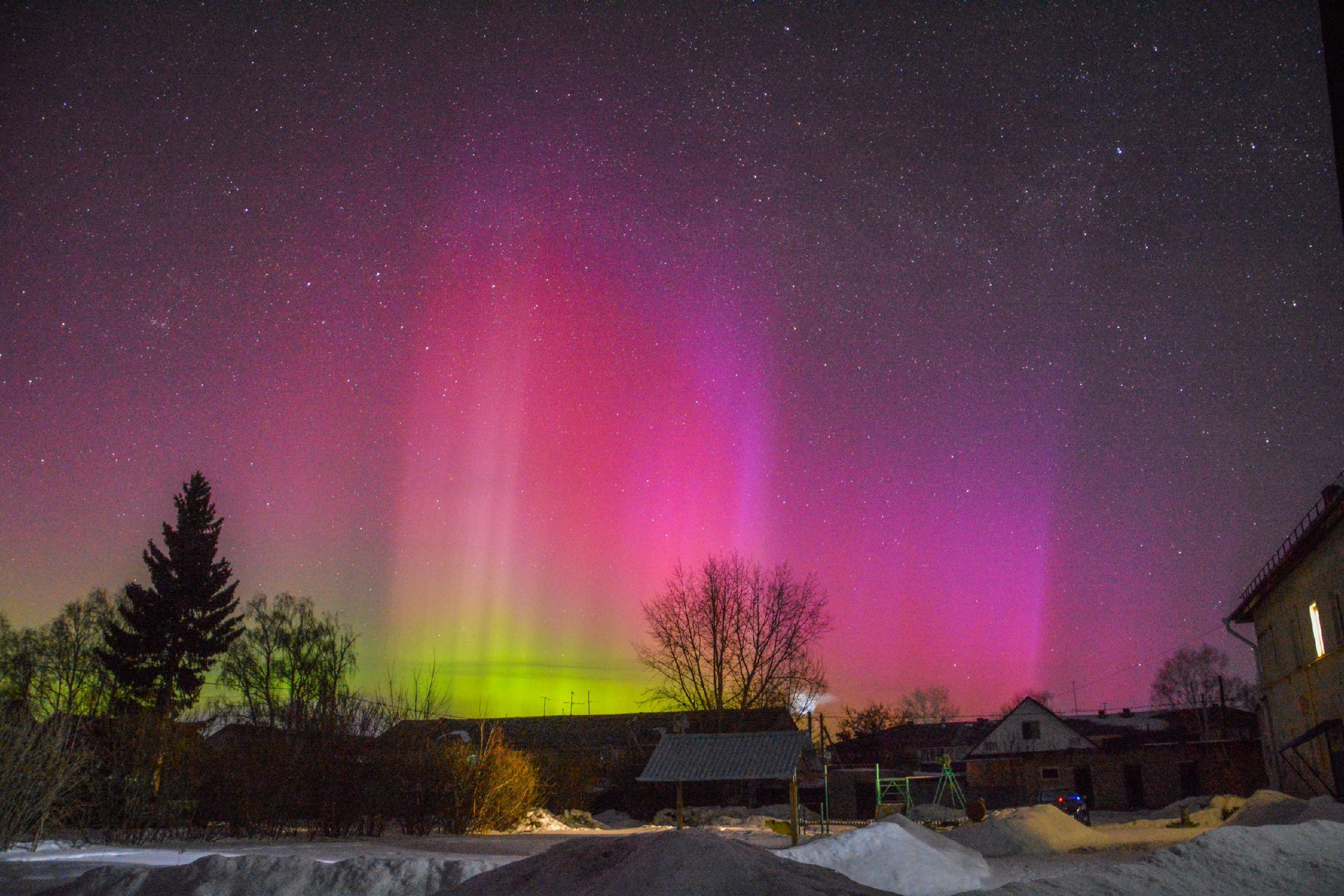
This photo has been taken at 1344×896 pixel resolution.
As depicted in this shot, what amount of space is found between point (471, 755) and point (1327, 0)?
28.6m

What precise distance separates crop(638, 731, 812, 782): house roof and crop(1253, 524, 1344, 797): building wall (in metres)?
12.9

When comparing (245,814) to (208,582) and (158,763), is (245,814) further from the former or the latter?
(208,582)

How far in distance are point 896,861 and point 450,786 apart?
50.2 feet

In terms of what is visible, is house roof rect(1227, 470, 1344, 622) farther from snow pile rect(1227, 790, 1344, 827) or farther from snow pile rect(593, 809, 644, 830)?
snow pile rect(593, 809, 644, 830)

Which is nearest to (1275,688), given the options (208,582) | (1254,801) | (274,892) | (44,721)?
(1254,801)

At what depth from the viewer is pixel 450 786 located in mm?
27703

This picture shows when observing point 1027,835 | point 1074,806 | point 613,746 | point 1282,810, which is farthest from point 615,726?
point 1282,810

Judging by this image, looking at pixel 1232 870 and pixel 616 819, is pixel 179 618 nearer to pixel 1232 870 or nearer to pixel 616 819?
pixel 616 819

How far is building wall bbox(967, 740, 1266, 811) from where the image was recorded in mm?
45469

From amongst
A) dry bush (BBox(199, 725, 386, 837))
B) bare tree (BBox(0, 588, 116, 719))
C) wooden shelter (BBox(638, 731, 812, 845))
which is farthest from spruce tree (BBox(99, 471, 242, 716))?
wooden shelter (BBox(638, 731, 812, 845))

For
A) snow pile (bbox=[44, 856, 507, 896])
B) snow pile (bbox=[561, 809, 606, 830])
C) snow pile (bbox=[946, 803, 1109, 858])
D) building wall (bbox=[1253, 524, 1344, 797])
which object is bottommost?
snow pile (bbox=[561, 809, 606, 830])

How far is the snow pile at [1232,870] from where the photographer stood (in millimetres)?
10250

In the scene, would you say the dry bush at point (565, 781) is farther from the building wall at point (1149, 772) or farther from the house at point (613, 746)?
the building wall at point (1149, 772)

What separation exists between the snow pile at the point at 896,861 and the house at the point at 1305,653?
11.3 metres
